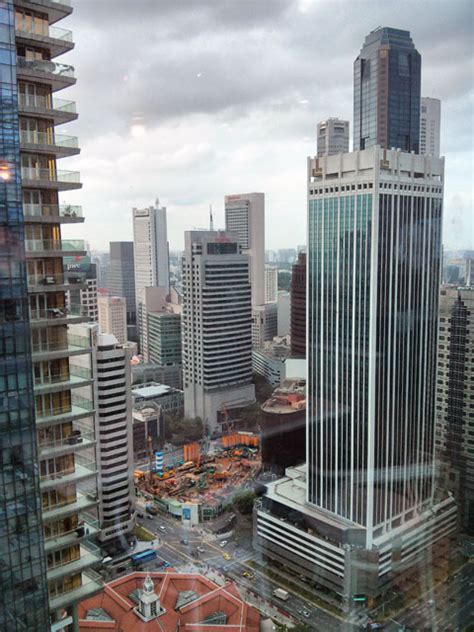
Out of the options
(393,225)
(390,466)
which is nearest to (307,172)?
(393,225)

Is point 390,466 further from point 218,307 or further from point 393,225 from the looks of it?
point 218,307

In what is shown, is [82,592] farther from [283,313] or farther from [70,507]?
[283,313]

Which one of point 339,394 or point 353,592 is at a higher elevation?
point 339,394

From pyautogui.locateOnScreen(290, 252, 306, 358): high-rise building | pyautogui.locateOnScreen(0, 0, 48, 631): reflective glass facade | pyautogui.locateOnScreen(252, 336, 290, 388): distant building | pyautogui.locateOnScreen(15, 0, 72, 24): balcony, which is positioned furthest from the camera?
pyautogui.locateOnScreen(252, 336, 290, 388): distant building

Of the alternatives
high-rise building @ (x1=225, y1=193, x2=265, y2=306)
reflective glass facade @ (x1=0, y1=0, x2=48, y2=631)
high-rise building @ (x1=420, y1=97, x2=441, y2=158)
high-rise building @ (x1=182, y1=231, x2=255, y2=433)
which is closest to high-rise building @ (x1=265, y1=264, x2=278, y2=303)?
high-rise building @ (x1=225, y1=193, x2=265, y2=306)

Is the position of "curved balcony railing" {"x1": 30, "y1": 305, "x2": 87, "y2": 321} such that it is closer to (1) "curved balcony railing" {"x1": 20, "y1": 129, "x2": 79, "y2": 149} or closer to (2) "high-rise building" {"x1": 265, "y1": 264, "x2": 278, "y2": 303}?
(1) "curved balcony railing" {"x1": 20, "y1": 129, "x2": 79, "y2": 149}
